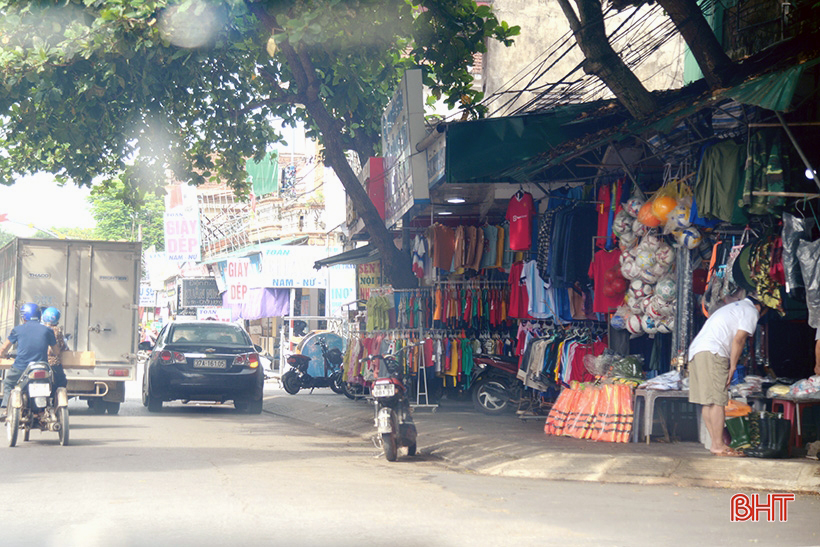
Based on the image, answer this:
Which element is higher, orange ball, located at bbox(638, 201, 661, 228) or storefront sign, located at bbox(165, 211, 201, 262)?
storefront sign, located at bbox(165, 211, 201, 262)

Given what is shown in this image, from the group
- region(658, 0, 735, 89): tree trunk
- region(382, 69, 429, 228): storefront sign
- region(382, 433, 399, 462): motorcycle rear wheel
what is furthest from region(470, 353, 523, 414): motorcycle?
region(658, 0, 735, 89): tree trunk

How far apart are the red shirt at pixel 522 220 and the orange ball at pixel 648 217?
114 inches

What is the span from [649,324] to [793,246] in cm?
289

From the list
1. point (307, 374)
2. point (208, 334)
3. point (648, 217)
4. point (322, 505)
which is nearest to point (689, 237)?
point (648, 217)

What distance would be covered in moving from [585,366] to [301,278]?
20.7 metres

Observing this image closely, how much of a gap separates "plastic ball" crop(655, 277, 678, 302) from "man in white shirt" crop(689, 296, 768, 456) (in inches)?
49.5

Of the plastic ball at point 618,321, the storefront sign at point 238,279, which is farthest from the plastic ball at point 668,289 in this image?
the storefront sign at point 238,279

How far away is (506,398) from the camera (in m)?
15.8

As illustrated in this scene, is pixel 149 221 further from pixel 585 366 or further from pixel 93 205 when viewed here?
pixel 585 366

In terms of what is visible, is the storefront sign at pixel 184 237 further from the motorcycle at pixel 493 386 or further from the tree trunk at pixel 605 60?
the tree trunk at pixel 605 60

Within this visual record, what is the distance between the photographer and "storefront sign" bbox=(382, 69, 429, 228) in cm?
1405

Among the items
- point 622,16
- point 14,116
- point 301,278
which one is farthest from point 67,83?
point 301,278

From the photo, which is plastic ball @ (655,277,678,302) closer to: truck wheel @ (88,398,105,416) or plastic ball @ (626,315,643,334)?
plastic ball @ (626,315,643,334)

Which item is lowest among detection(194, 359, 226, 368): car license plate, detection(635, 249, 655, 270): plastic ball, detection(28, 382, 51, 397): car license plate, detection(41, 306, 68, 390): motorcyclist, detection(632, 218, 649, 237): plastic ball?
detection(28, 382, 51, 397): car license plate
